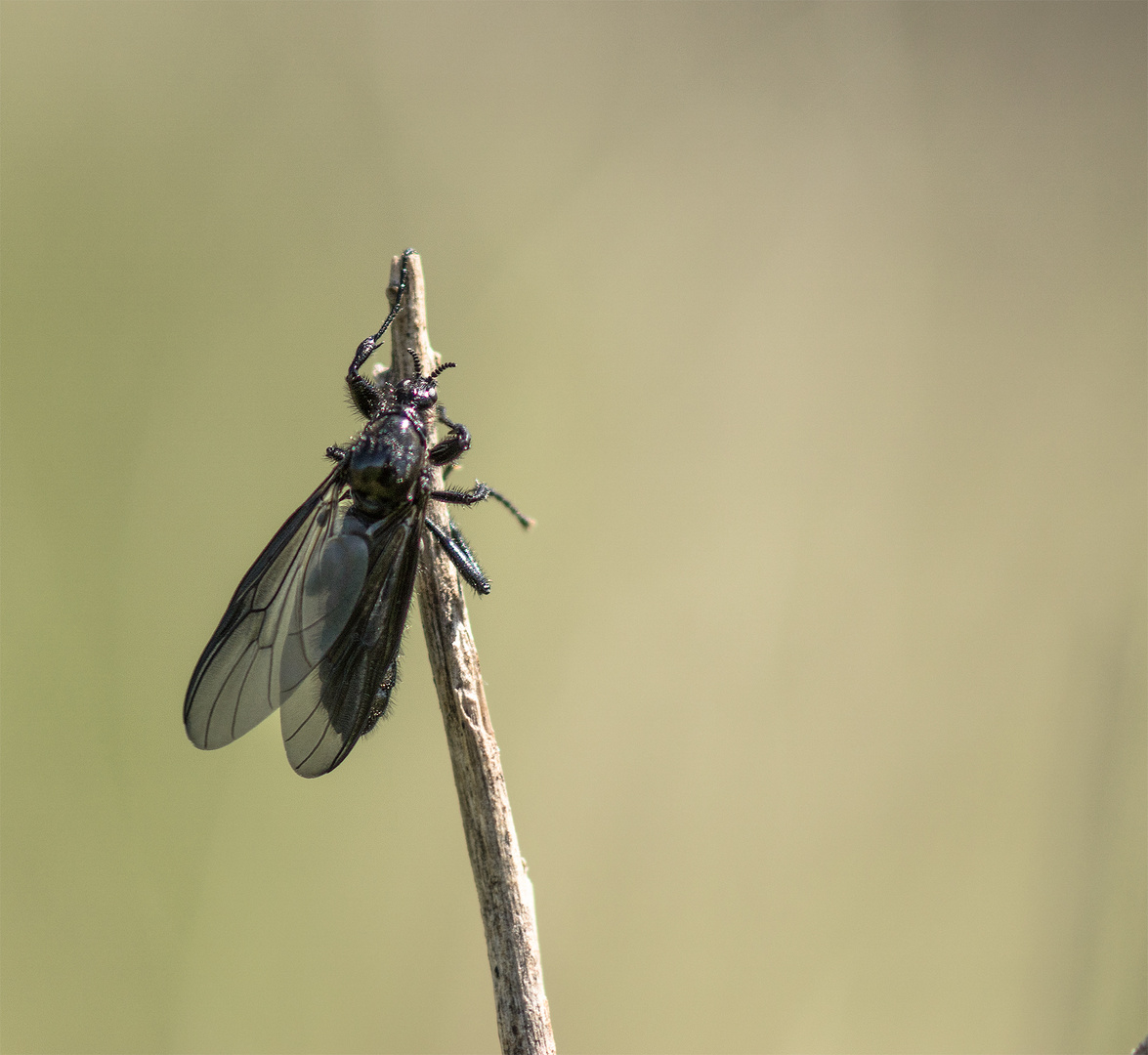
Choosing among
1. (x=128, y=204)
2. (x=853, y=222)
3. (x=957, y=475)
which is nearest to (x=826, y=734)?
(x=957, y=475)

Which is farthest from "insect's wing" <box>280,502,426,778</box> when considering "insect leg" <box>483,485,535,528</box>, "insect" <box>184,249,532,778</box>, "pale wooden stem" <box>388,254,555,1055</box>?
"insect leg" <box>483,485,535,528</box>

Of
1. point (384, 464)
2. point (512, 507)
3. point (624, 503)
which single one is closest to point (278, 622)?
point (384, 464)

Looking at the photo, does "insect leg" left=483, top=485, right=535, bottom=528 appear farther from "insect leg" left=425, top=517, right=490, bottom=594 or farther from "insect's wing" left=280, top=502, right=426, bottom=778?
"insect's wing" left=280, top=502, right=426, bottom=778

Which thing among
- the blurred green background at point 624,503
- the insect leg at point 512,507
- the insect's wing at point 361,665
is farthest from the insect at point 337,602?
the blurred green background at point 624,503

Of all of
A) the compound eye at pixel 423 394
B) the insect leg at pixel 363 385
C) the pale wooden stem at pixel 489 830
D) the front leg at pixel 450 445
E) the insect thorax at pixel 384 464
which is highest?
→ the insect leg at pixel 363 385

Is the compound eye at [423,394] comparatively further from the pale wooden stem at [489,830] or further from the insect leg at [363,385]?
the pale wooden stem at [489,830]

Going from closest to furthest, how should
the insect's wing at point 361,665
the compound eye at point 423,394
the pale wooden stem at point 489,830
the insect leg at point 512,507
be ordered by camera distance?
1. the pale wooden stem at point 489,830
2. the insect's wing at point 361,665
3. the compound eye at point 423,394
4. the insect leg at point 512,507
